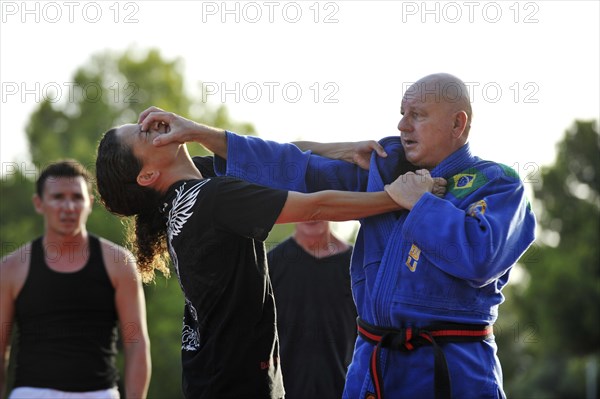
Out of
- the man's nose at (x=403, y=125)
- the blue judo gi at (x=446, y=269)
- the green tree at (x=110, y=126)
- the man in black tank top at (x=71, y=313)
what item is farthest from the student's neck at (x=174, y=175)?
the green tree at (x=110, y=126)

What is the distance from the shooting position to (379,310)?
410cm

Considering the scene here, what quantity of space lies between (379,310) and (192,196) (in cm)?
100

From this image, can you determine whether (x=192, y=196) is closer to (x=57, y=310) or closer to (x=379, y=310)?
(x=379, y=310)

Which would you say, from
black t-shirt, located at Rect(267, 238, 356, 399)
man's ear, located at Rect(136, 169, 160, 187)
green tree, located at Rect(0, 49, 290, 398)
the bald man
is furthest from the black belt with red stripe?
green tree, located at Rect(0, 49, 290, 398)

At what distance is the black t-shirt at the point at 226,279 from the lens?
4023 millimetres

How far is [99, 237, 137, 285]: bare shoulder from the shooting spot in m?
6.28

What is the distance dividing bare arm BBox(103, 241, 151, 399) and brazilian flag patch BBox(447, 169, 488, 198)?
282cm

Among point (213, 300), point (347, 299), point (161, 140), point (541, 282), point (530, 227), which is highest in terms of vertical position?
point (161, 140)

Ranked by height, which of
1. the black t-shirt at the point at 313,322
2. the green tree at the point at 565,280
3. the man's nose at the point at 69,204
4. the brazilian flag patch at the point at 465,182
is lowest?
the green tree at the point at 565,280

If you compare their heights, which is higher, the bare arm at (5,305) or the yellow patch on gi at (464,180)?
the yellow patch on gi at (464,180)

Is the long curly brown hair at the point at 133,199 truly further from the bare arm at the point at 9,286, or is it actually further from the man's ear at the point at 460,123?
the bare arm at the point at 9,286

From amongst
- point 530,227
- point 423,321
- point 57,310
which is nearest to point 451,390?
point 423,321

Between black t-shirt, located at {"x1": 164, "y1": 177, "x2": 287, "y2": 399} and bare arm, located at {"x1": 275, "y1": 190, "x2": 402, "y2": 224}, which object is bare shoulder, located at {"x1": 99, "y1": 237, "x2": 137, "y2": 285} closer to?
black t-shirt, located at {"x1": 164, "y1": 177, "x2": 287, "y2": 399}

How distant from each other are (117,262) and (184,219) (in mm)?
2433
